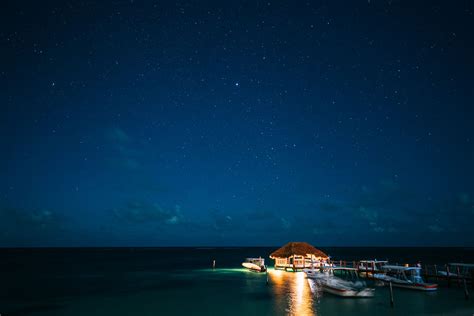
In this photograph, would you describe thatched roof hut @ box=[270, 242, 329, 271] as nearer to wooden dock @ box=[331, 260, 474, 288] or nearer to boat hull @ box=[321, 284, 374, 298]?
wooden dock @ box=[331, 260, 474, 288]

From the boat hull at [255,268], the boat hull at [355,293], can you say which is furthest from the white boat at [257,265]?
the boat hull at [355,293]

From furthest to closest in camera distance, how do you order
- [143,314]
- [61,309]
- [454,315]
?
1. [61,309]
2. [143,314]
3. [454,315]

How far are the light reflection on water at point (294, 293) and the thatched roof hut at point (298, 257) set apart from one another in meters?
4.29

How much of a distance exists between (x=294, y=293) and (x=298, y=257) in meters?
19.7

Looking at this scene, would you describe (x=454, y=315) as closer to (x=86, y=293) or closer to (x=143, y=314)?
(x=143, y=314)

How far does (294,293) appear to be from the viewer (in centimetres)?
3344

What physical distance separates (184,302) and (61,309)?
903 centimetres

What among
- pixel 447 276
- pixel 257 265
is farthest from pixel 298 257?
pixel 447 276

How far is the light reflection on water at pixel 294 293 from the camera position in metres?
26.6

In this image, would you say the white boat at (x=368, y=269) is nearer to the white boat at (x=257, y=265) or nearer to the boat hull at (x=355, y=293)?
the white boat at (x=257, y=265)

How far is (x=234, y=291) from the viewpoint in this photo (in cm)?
3672

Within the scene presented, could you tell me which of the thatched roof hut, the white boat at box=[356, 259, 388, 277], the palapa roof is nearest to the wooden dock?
the white boat at box=[356, 259, 388, 277]

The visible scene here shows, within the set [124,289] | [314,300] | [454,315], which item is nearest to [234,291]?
[314,300]

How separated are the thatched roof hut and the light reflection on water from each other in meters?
4.29
